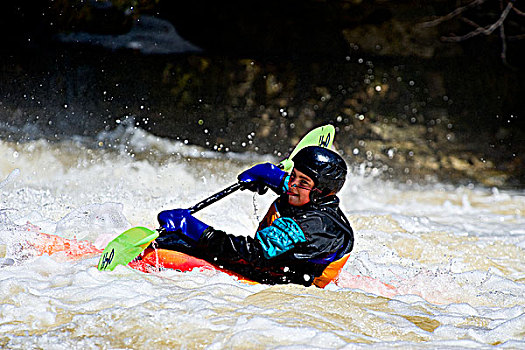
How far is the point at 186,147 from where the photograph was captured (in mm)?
7379

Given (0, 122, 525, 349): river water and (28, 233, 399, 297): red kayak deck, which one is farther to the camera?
(28, 233, 399, 297): red kayak deck

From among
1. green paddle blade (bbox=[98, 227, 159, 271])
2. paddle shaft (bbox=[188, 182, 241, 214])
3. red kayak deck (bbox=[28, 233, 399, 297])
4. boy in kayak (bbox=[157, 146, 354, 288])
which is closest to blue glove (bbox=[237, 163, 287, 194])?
paddle shaft (bbox=[188, 182, 241, 214])

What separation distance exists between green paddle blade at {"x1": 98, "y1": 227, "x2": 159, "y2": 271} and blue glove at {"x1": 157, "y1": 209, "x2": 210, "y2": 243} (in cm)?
7

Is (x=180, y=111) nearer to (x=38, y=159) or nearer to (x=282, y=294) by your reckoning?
(x=38, y=159)

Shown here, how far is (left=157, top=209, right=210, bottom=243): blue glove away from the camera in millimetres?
2852

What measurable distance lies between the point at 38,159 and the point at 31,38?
74.2 inches

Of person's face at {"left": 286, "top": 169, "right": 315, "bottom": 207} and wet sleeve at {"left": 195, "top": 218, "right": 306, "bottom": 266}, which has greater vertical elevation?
person's face at {"left": 286, "top": 169, "right": 315, "bottom": 207}

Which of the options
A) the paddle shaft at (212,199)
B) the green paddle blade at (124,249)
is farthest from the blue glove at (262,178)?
the green paddle blade at (124,249)

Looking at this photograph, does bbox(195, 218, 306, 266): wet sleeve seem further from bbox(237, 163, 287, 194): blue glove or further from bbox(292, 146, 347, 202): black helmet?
bbox(237, 163, 287, 194): blue glove

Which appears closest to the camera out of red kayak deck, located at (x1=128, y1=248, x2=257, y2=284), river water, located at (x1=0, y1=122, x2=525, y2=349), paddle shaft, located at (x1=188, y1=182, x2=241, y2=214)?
river water, located at (x1=0, y1=122, x2=525, y2=349)

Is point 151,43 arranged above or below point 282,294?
above

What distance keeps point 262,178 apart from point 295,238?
2.81 ft

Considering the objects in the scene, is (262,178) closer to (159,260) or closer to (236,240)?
(236,240)

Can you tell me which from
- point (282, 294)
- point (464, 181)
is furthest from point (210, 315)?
point (464, 181)
